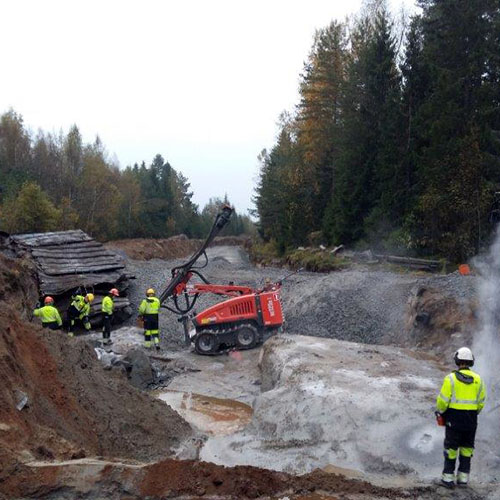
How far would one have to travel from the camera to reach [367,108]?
104 feet

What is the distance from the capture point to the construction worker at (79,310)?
16188 millimetres

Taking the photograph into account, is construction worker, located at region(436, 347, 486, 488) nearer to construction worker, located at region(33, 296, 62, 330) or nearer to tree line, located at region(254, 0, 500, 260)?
construction worker, located at region(33, 296, 62, 330)

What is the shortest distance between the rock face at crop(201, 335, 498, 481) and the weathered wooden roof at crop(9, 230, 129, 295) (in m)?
9.55

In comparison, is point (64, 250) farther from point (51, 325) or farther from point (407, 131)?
point (407, 131)

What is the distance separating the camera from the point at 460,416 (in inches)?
230

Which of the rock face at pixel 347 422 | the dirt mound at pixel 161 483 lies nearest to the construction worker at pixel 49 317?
the rock face at pixel 347 422

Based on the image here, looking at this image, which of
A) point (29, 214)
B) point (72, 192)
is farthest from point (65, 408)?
point (72, 192)

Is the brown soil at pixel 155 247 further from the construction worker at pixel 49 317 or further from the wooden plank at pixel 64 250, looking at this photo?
the construction worker at pixel 49 317

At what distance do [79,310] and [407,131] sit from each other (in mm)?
19482

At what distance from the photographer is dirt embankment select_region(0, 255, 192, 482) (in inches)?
227

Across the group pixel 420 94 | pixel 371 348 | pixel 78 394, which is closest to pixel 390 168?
pixel 420 94

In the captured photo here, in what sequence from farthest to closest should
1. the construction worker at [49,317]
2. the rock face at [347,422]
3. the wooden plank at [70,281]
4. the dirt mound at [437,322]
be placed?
1. the wooden plank at [70,281]
2. the construction worker at [49,317]
3. the dirt mound at [437,322]
4. the rock face at [347,422]

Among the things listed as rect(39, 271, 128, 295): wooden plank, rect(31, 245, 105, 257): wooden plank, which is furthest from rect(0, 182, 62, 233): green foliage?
rect(39, 271, 128, 295): wooden plank

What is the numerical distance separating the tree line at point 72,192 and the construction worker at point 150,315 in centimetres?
2598
